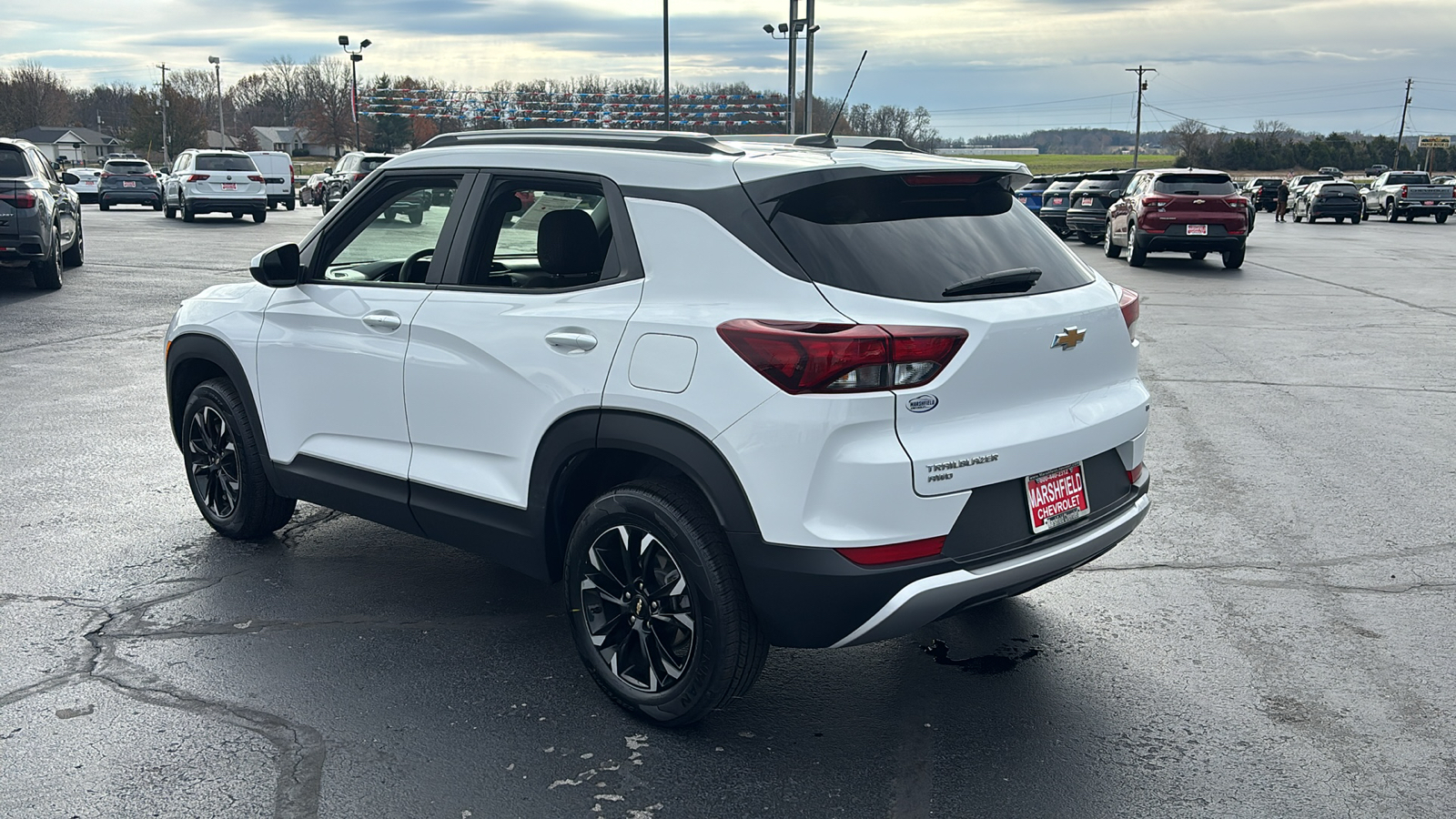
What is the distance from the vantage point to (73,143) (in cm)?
14012

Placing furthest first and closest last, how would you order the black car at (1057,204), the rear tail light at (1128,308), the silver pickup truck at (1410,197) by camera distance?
1. the silver pickup truck at (1410,197)
2. the black car at (1057,204)
3. the rear tail light at (1128,308)

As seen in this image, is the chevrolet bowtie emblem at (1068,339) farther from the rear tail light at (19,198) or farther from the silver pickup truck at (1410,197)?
the silver pickup truck at (1410,197)

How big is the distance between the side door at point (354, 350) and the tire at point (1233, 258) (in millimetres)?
19302

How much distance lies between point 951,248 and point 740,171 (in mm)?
675

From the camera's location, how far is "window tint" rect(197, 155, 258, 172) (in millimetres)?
31750

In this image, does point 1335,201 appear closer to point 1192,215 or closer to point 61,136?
point 1192,215

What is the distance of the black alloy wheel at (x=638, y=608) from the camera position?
3.60 m

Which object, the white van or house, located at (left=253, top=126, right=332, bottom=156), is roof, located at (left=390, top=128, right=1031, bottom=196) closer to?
the white van

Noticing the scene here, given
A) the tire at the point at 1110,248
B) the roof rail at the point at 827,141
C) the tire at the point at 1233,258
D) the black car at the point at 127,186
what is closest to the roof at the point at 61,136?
the black car at the point at 127,186

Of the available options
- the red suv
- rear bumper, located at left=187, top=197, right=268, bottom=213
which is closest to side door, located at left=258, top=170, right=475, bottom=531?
the red suv

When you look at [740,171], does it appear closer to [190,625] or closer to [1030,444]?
[1030,444]

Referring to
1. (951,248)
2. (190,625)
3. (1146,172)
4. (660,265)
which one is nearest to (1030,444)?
(951,248)

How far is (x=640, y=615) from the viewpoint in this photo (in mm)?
3707

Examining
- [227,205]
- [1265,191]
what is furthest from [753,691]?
[1265,191]
